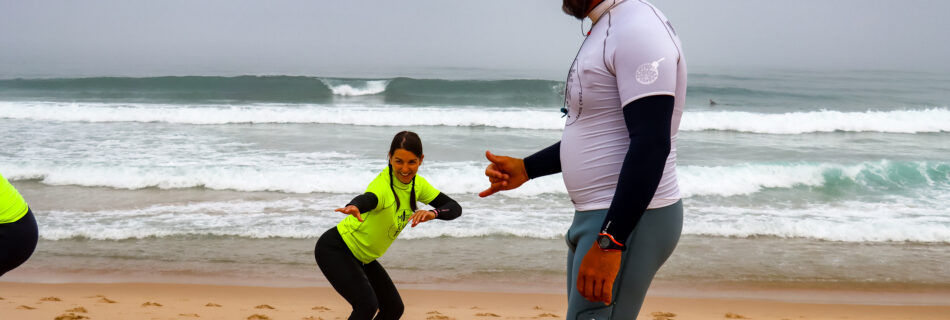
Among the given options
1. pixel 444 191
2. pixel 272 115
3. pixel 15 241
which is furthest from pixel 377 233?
pixel 272 115

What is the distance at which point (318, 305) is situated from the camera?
20.2 ft

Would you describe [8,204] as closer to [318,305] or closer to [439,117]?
[318,305]

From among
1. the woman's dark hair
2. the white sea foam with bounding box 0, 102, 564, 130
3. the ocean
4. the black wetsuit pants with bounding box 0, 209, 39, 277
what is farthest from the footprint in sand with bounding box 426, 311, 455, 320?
the white sea foam with bounding box 0, 102, 564, 130

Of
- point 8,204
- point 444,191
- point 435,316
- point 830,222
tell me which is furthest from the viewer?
point 444,191

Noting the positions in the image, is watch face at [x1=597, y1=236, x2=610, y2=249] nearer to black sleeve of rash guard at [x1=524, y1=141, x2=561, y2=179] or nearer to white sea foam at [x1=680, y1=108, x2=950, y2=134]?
black sleeve of rash guard at [x1=524, y1=141, x2=561, y2=179]

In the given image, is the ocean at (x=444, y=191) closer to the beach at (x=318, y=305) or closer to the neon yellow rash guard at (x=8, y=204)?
the beach at (x=318, y=305)

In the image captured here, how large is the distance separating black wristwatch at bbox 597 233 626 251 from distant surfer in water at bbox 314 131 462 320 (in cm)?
205

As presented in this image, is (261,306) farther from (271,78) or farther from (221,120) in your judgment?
(271,78)

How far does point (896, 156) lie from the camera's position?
1609cm

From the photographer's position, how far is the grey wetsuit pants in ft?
6.03

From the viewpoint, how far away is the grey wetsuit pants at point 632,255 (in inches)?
72.3

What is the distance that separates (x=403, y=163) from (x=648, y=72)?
234 cm

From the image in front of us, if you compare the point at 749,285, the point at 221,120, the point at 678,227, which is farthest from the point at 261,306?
the point at 221,120

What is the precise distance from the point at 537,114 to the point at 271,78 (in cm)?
1388
